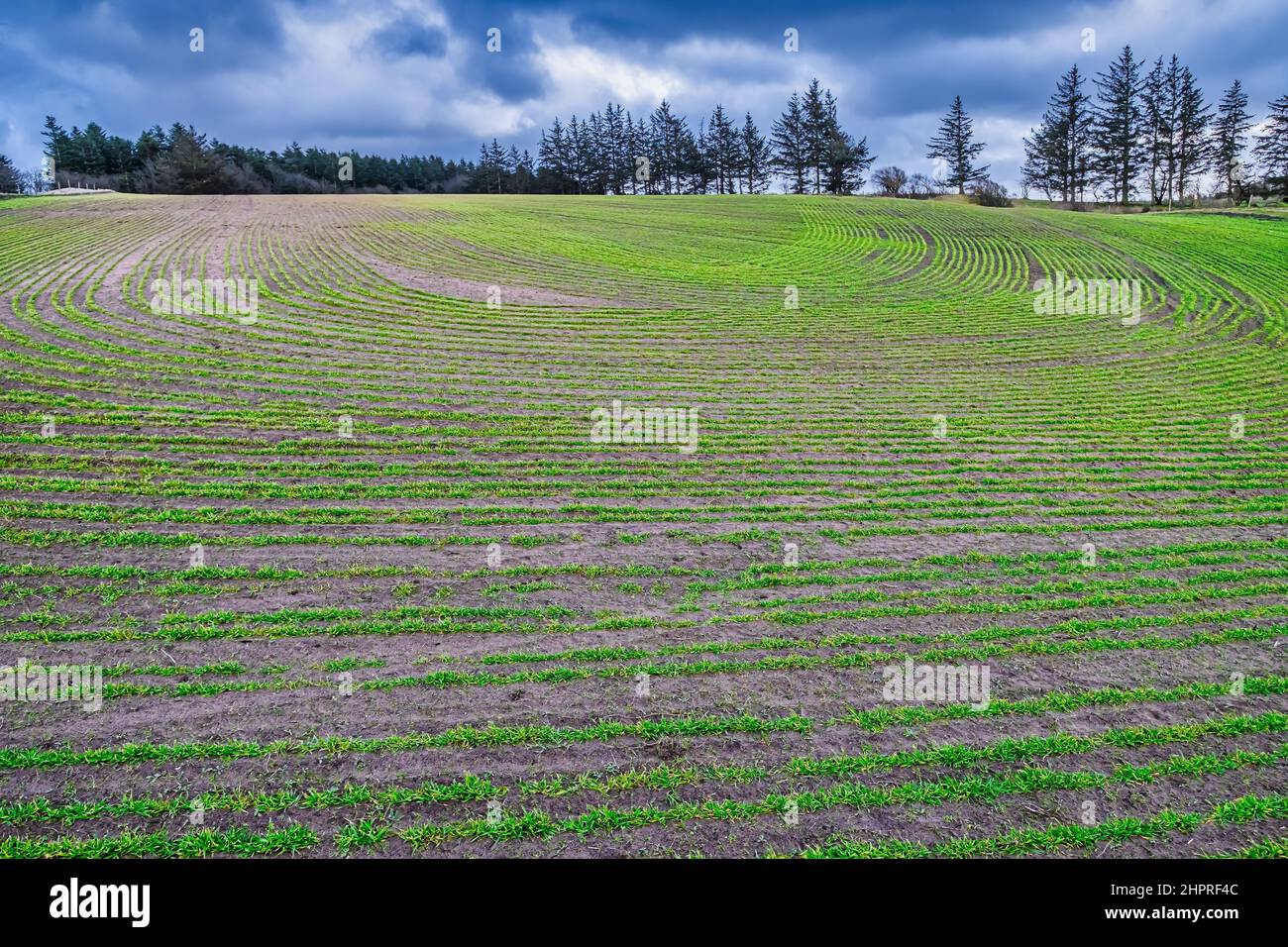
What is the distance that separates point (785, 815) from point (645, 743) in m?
1.83

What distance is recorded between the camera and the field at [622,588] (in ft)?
23.6

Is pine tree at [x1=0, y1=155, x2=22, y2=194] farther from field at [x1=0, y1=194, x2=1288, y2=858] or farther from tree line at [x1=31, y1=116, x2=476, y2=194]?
field at [x1=0, y1=194, x2=1288, y2=858]

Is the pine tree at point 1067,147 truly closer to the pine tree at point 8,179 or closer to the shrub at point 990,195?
the shrub at point 990,195

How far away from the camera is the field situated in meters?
7.21

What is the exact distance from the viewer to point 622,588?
38.0 ft

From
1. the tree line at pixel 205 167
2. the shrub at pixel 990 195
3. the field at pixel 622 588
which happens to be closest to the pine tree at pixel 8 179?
the tree line at pixel 205 167

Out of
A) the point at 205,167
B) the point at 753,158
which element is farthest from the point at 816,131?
the point at 205,167
